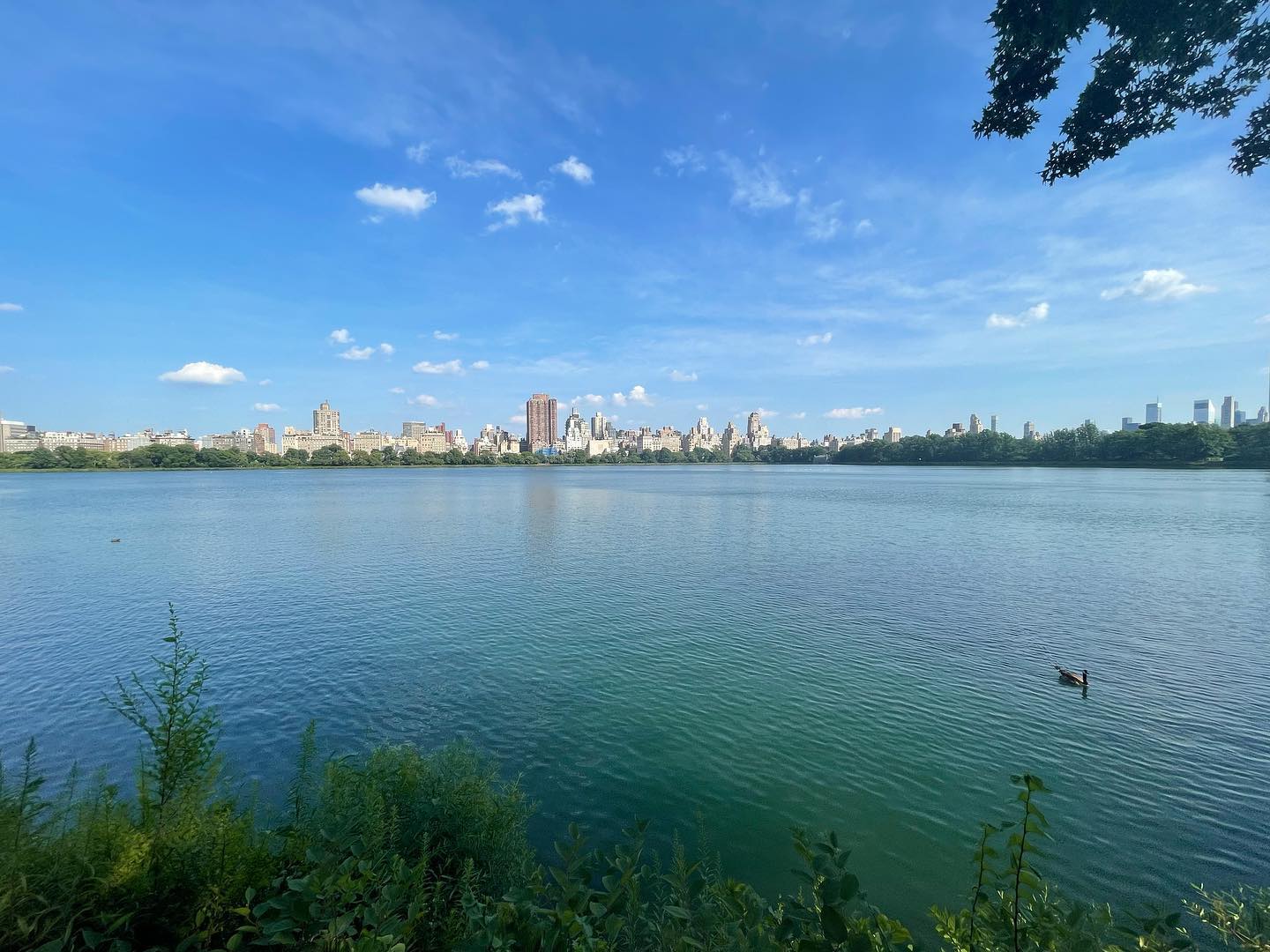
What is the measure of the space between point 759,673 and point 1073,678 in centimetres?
948

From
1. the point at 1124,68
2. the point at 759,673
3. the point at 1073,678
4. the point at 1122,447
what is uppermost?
the point at 1124,68

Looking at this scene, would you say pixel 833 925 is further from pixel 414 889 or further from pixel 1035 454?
pixel 1035 454

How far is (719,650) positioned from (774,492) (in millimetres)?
78029

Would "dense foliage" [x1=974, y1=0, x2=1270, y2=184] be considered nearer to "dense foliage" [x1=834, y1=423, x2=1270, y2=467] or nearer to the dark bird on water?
the dark bird on water

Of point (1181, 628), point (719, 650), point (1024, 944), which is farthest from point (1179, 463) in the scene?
point (1024, 944)

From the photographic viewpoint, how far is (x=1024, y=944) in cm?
357

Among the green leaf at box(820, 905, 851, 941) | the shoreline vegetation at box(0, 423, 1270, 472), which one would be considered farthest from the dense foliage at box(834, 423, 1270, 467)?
the green leaf at box(820, 905, 851, 941)

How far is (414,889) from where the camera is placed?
566 cm

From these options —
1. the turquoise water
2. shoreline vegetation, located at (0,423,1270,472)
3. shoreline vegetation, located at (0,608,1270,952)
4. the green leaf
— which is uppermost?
shoreline vegetation, located at (0,423,1270,472)

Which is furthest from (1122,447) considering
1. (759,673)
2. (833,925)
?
(833,925)

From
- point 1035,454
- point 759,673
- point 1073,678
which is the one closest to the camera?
point 1073,678

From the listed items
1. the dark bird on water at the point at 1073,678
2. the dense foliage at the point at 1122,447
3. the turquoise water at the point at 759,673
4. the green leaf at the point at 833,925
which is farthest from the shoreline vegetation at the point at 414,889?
the dense foliage at the point at 1122,447

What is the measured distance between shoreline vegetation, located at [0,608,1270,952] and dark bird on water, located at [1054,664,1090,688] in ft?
28.4

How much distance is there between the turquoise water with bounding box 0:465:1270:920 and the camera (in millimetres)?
11242
